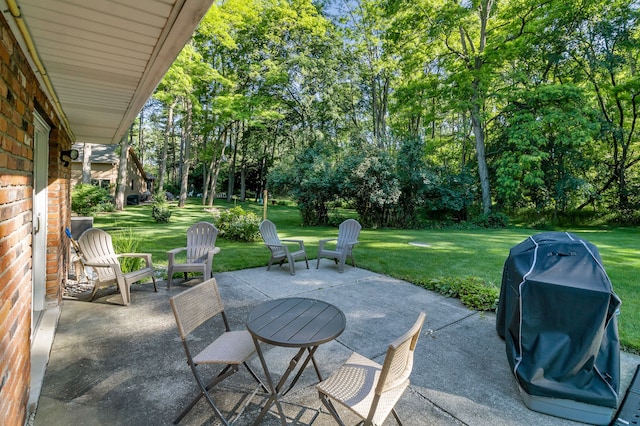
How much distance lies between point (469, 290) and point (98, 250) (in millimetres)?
5408

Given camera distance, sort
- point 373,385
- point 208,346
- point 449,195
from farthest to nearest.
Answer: point 449,195
point 208,346
point 373,385

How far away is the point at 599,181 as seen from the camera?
16984 mm

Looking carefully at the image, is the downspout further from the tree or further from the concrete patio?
the tree

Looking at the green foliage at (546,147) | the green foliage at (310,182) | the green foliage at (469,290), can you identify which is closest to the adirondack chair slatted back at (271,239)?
the green foliage at (469,290)

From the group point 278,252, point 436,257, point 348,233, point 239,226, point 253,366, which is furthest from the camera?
point 239,226

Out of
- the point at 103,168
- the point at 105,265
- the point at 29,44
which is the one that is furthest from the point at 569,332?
the point at 103,168

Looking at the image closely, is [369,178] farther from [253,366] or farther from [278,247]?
[253,366]

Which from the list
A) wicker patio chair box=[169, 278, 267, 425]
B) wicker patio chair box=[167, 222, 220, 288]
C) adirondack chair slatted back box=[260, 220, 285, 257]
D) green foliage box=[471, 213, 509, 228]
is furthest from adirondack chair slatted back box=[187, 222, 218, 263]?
green foliage box=[471, 213, 509, 228]

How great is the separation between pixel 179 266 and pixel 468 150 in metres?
19.7

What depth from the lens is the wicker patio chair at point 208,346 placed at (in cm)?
212

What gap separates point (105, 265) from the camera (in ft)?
13.6

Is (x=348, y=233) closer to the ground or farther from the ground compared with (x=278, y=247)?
farther from the ground

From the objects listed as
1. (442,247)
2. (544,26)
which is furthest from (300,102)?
(442,247)

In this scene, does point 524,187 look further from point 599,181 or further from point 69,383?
point 69,383
